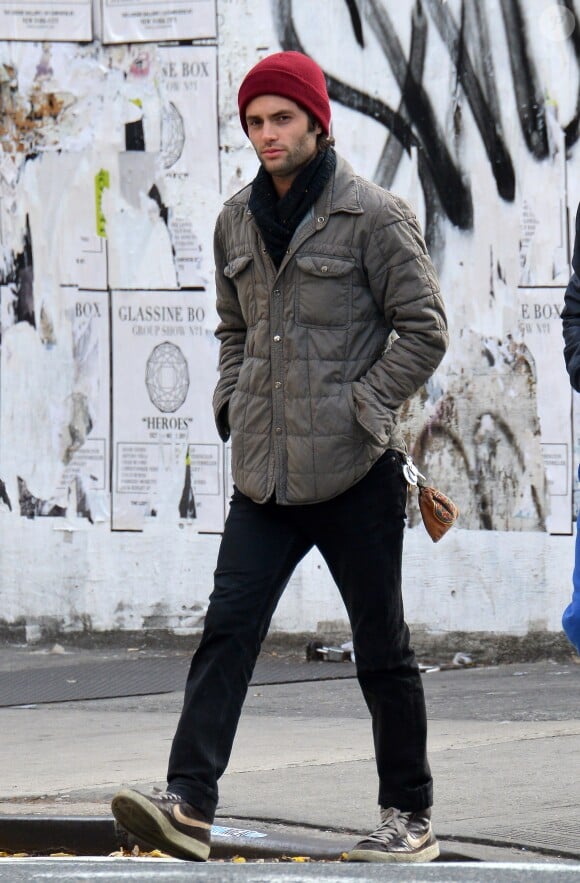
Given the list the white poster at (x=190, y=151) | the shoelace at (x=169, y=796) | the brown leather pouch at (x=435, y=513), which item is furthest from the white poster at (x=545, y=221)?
the shoelace at (x=169, y=796)

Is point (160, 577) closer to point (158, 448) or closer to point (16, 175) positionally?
point (158, 448)

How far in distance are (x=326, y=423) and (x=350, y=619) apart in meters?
0.50

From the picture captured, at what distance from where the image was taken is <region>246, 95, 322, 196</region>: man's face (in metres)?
4.32

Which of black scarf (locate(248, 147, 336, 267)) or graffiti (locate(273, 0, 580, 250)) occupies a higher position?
graffiti (locate(273, 0, 580, 250))

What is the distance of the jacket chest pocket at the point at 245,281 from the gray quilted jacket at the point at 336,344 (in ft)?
0.08

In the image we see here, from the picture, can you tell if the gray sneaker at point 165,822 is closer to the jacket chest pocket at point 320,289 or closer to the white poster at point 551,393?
the jacket chest pocket at point 320,289

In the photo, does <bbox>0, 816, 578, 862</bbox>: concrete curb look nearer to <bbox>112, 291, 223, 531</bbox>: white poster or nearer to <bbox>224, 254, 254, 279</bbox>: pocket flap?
<bbox>224, 254, 254, 279</bbox>: pocket flap

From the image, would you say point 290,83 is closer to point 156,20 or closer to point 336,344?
point 336,344

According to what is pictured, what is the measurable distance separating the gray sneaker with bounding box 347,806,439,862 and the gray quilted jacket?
0.84 m

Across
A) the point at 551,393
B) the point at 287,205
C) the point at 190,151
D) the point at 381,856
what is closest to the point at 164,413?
the point at 190,151

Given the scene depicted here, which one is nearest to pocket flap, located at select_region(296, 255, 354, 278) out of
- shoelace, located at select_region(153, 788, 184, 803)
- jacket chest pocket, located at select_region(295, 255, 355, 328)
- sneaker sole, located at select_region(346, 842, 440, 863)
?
jacket chest pocket, located at select_region(295, 255, 355, 328)

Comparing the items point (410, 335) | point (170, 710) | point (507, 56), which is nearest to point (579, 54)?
point (507, 56)

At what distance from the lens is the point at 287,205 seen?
170 inches

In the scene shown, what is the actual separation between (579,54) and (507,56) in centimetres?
34
